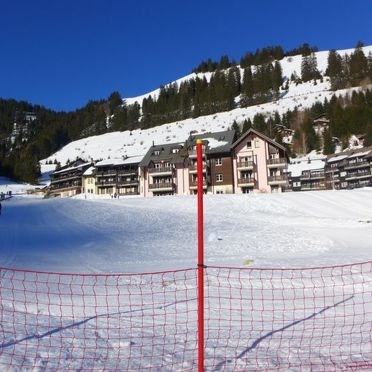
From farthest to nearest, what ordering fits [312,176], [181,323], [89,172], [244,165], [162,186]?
[89,172], [312,176], [162,186], [244,165], [181,323]

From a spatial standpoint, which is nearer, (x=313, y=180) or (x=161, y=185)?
(x=161, y=185)

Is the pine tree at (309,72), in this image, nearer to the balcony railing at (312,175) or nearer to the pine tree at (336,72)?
the pine tree at (336,72)

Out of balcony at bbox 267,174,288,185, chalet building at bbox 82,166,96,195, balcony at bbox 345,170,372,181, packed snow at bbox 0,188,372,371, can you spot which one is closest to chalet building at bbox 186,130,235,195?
balcony at bbox 267,174,288,185

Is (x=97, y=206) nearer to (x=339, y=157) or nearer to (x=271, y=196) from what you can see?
(x=271, y=196)

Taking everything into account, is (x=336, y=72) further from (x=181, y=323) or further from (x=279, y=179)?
(x=181, y=323)

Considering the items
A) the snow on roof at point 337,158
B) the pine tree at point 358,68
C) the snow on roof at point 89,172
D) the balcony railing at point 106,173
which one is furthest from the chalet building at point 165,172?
the pine tree at point 358,68

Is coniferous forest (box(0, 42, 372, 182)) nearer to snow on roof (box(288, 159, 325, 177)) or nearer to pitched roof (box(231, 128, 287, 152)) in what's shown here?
snow on roof (box(288, 159, 325, 177))

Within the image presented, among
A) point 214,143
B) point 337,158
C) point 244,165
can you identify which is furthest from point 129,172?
point 337,158

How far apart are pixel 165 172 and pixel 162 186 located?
2644mm

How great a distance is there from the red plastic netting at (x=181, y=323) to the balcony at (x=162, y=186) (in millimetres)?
57300

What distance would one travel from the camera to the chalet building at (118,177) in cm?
8431

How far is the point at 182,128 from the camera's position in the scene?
Answer: 13462cm

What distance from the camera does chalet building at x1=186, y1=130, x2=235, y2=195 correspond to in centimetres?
6594

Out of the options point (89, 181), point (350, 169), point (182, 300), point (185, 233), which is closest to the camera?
point (182, 300)
